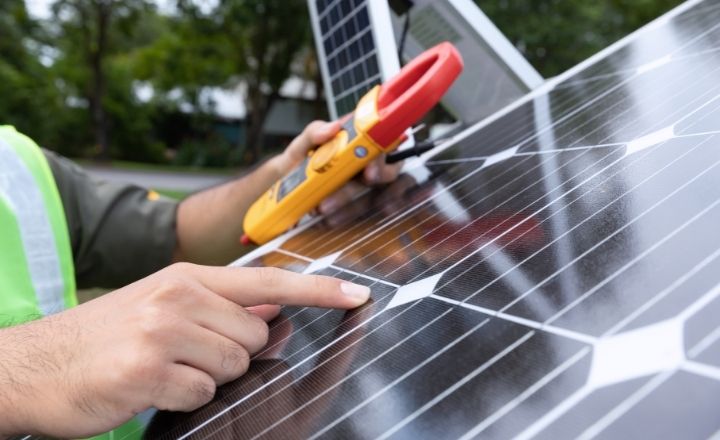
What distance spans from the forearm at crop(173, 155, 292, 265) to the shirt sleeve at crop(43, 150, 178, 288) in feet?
0.18

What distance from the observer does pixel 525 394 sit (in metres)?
0.57

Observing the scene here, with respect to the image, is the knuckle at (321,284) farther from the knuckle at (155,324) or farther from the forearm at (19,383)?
the forearm at (19,383)

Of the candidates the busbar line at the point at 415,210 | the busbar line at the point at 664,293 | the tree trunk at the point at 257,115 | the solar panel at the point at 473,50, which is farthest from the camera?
the tree trunk at the point at 257,115

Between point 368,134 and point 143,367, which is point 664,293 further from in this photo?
point 368,134

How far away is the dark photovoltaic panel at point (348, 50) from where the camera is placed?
5.82ft

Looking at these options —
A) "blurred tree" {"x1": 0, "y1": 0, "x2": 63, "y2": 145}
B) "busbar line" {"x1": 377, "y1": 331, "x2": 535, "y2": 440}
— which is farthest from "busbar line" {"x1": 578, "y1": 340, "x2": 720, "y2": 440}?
"blurred tree" {"x1": 0, "y1": 0, "x2": 63, "y2": 145}

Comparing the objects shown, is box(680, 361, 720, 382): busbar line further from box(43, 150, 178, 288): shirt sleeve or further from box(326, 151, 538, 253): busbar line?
box(43, 150, 178, 288): shirt sleeve

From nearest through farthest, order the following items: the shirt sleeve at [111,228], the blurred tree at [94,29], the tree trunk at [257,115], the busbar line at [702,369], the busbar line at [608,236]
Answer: the busbar line at [702,369], the busbar line at [608,236], the shirt sleeve at [111,228], the blurred tree at [94,29], the tree trunk at [257,115]

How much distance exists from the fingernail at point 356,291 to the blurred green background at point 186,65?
13.5 m

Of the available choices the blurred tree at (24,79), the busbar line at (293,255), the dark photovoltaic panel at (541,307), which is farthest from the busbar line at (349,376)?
the blurred tree at (24,79)

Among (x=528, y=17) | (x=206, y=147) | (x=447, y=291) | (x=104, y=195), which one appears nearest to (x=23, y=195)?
(x=104, y=195)

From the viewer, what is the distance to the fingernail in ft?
3.06

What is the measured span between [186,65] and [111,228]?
22.2 metres

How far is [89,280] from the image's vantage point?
2240 mm
